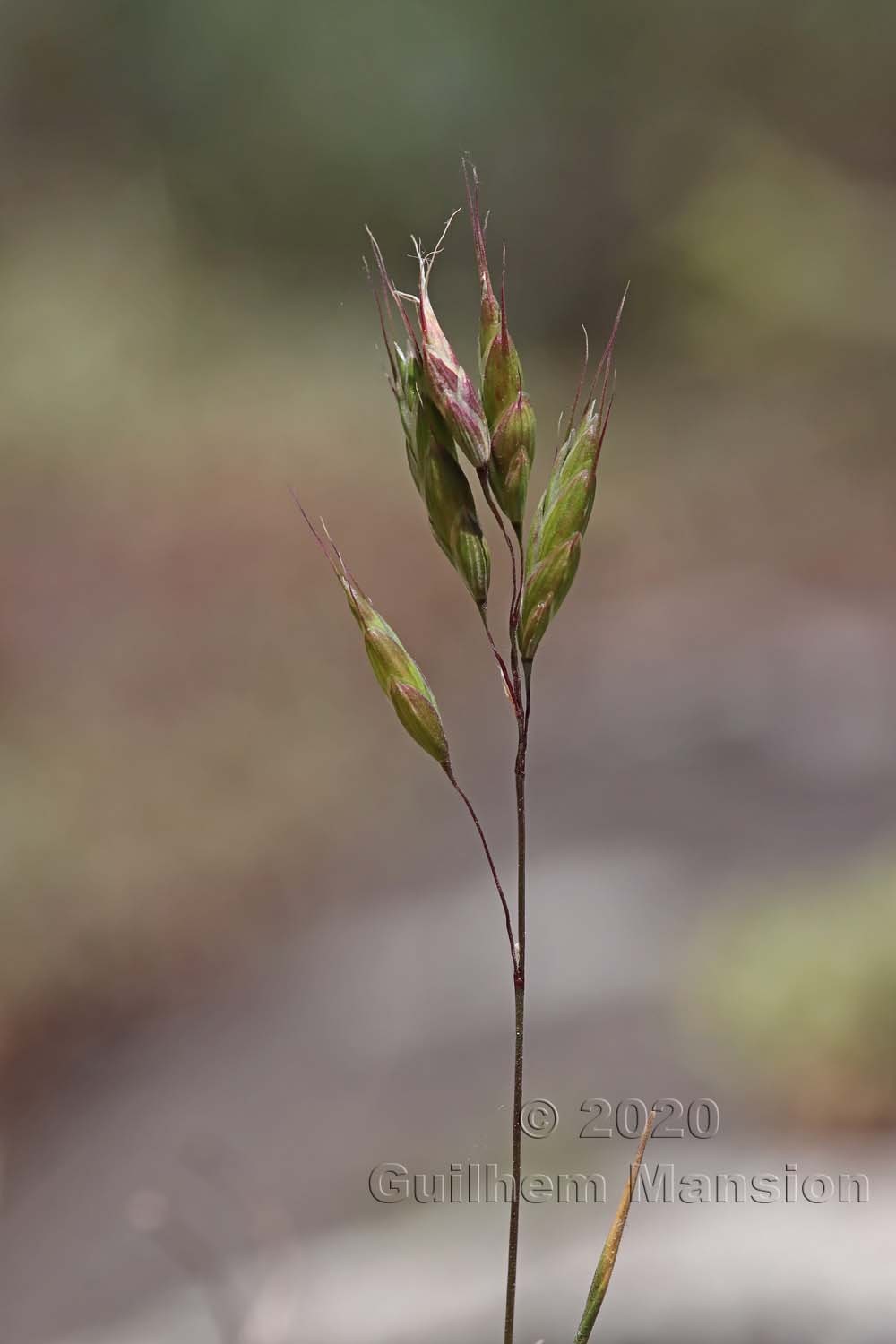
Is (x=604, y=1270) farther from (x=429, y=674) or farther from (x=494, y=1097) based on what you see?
(x=429, y=674)

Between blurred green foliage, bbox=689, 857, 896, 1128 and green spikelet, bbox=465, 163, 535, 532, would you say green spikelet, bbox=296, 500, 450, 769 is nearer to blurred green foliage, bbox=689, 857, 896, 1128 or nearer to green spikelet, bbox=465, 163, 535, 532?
green spikelet, bbox=465, 163, 535, 532

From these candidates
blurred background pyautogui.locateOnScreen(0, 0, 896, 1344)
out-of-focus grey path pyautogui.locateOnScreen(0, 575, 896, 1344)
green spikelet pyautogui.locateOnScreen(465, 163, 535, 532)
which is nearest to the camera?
green spikelet pyautogui.locateOnScreen(465, 163, 535, 532)

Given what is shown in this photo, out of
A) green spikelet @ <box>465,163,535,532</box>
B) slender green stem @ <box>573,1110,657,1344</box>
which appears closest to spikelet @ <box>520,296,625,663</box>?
green spikelet @ <box>465,163,535,532</box>

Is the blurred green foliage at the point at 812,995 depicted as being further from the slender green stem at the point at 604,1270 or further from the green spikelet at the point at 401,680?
the green spikelet at the point at 401,680

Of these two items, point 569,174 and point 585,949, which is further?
point 569,174

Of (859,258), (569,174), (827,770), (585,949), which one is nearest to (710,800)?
(827,770)

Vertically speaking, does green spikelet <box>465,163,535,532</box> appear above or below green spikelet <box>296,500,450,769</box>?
above

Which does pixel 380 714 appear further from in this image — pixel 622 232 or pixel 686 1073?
pixel 622 232
